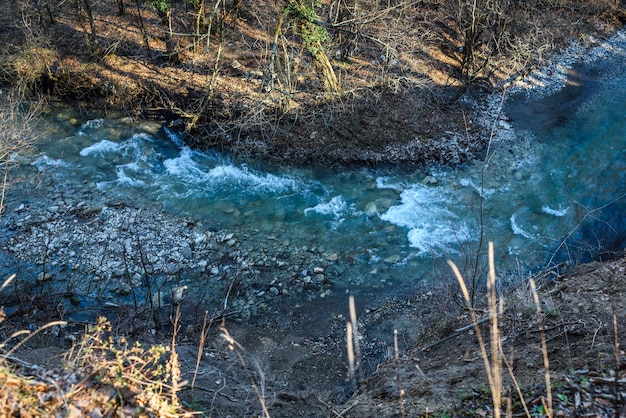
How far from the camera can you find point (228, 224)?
10102 millimetres

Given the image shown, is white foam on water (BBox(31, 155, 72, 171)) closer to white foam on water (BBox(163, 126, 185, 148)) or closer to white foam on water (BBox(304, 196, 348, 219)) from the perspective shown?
white foam on water (BBox(163, 126, 185, 148))

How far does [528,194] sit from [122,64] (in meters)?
10.8

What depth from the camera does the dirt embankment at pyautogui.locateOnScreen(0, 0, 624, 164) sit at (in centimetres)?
1191

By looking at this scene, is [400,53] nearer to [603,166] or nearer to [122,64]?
[603,166]

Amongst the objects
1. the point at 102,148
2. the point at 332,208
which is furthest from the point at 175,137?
the point at 332,208

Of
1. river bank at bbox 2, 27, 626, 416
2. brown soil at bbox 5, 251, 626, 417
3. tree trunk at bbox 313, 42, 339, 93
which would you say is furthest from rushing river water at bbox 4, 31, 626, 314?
tree trunk at bbox 313, 42, 339, 93

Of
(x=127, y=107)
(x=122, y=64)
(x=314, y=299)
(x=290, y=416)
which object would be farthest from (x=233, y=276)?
(x=122, y=64)

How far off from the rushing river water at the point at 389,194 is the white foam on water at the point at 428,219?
3cm

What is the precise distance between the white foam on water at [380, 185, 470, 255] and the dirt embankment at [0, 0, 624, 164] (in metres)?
1.26

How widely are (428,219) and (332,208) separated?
1.98 m

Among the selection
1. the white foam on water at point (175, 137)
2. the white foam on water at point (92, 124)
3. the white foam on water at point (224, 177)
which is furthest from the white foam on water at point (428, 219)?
the white foam on water at point (92, 124)

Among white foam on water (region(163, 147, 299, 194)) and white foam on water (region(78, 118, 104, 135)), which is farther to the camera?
white foam on water (region(78, 118, 104, 135))

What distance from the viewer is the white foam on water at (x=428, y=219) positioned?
9.80 meters

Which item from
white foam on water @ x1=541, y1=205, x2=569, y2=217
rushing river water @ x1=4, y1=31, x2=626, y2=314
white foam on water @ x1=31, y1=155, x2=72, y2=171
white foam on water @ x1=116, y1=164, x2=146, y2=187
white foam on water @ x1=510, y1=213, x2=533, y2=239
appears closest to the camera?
rushing river water @ x1=4, y1=31, x2=626, y2=314
